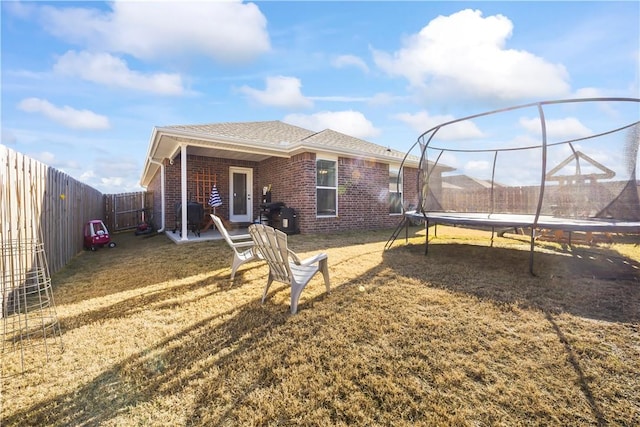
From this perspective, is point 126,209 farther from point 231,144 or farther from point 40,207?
point 40,207

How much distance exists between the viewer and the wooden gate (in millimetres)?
12356

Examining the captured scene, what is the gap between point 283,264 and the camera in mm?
2848

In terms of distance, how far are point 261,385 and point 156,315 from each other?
1673 millimetres

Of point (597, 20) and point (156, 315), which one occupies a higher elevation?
point (597, 20)

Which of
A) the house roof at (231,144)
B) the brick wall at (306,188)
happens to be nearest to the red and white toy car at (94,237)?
the brick wall at (306,188)

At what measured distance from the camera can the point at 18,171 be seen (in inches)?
132

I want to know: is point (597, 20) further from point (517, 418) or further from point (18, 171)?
point (18, 171)

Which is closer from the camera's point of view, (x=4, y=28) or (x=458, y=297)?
(x=458, y=297)

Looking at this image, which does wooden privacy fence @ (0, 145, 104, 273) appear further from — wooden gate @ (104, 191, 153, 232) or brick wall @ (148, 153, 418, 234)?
wooden gate @ (104, 191, 153, 232)

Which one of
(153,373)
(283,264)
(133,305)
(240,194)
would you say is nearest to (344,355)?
(283,264)

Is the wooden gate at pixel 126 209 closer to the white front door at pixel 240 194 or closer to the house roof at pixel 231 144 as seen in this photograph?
the house roof at pixel 231 144

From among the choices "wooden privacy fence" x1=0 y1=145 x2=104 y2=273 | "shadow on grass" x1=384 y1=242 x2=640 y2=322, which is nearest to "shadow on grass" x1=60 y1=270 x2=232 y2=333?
"wooden privacy fence" x1=0 y1=145 x2=104 y2=273

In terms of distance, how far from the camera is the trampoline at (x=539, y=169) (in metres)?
4.15

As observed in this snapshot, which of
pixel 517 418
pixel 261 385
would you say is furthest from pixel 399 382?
pixel 261 385
